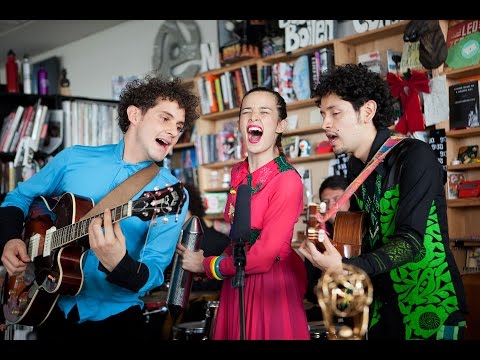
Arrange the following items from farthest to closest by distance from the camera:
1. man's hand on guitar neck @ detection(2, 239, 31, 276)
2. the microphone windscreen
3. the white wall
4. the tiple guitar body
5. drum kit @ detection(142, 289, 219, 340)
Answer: the white wall
drum kit @ detection(142, 289, 219, 340)
man's hand on guitar neck @ detection(2, 239, 31, 276)
the tiple guitar body
the microphone windscreen

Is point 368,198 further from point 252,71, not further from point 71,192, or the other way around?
point 252,71

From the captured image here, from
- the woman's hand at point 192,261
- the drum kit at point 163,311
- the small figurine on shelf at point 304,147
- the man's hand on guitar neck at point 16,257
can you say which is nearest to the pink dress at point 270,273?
the woman's hand at point 192,261

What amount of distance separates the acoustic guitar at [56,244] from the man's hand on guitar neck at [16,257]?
0.03 metres

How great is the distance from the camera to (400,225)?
1.82m

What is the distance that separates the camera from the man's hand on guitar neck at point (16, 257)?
2338 mm

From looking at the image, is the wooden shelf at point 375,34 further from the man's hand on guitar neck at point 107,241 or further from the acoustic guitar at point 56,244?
the man's hand on guitar neck at point 107,241

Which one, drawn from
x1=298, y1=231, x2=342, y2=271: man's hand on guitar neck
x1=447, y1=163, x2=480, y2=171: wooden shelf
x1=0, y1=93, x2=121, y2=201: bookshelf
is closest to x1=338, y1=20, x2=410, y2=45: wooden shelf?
x1=447, y1=163, x2=480, y2=171: wooden shelf

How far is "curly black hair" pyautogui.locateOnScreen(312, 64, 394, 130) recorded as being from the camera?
6.98 ft

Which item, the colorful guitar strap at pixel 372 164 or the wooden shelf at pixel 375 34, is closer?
the colorful guitar strap at pixel 372 164

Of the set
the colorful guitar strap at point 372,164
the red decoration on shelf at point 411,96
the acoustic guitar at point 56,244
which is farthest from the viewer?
the red decoration on shelf at point 411,96

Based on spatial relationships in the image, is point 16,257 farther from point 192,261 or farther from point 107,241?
point 192,261

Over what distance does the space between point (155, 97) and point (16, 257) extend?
74 centimetres

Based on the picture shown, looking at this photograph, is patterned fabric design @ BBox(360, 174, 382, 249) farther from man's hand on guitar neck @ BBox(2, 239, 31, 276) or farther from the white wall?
the white wall
